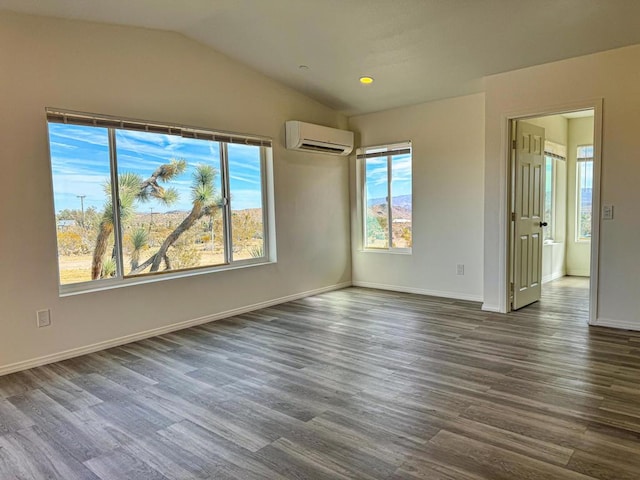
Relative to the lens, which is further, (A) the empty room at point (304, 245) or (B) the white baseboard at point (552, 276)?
(B) the white baseboard at point (552, 276)

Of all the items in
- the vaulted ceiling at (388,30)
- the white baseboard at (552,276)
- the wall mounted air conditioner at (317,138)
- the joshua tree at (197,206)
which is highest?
the vaulted ceiling at (388,30)

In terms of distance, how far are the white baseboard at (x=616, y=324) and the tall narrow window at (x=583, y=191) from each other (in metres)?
3.06

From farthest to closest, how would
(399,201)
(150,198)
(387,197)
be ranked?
(387,197) < (399,201) < (150,198)

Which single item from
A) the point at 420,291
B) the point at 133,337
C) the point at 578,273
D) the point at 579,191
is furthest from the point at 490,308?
the point at 133,337

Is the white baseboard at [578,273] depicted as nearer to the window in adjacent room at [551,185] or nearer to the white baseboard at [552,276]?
the white baseboard at [552,276]

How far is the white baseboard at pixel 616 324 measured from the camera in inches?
147

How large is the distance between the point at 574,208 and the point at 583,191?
11.1 inches

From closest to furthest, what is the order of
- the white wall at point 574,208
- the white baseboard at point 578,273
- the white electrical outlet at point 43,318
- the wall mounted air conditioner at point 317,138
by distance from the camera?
1. the white electrical outlet at point 43,318
2. the wall mounted air conditioner at point 317,138
3. the white wall at point 574,208
4. the white baseboard at point 578,273

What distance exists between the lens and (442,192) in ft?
17.1

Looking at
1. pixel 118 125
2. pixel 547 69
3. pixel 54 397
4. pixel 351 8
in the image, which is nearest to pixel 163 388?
pixel 54 397

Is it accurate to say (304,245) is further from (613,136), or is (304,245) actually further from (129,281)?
(613,136)

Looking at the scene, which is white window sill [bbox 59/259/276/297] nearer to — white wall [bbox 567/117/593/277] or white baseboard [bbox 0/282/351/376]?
white baseboard [bbox 0/282/351/376]

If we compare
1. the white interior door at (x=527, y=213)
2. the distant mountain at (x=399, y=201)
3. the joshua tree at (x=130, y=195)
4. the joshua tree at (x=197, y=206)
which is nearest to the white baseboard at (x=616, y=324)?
the white interior door at (x=527, y=213)

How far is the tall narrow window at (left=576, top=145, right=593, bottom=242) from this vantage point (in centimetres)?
642
